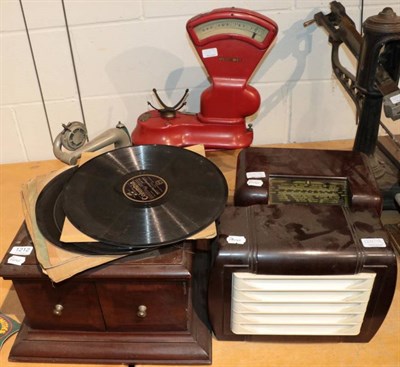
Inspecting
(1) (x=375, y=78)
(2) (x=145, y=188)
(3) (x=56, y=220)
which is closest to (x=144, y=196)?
(2) (x=145, y=188)

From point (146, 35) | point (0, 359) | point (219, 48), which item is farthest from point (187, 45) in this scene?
point (0, 359)

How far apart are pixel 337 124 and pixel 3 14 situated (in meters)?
1.08

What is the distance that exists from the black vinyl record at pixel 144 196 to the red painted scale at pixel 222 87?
0.17 m

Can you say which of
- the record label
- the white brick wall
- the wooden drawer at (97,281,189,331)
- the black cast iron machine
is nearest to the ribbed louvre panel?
the wooden drawer at (97,281,189,331)

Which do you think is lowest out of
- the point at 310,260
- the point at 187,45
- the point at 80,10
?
the point at 310,260

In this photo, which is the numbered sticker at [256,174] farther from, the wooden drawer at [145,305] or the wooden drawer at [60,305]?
the wooden drawer at [60,305]

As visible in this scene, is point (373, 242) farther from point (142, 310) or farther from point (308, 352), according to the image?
point (142, 310)

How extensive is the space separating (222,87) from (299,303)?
0.57 m

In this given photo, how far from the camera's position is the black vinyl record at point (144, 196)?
0.89m

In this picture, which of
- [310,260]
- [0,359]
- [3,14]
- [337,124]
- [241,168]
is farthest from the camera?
[337,124]

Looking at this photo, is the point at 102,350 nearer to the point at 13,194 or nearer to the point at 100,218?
the point at 100,218

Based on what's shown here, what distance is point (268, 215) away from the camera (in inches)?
37.5

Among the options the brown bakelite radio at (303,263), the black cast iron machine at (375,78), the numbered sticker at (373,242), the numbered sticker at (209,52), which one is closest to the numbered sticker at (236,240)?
the brown bakelite radio at (303,263)

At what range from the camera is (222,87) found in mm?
1216
